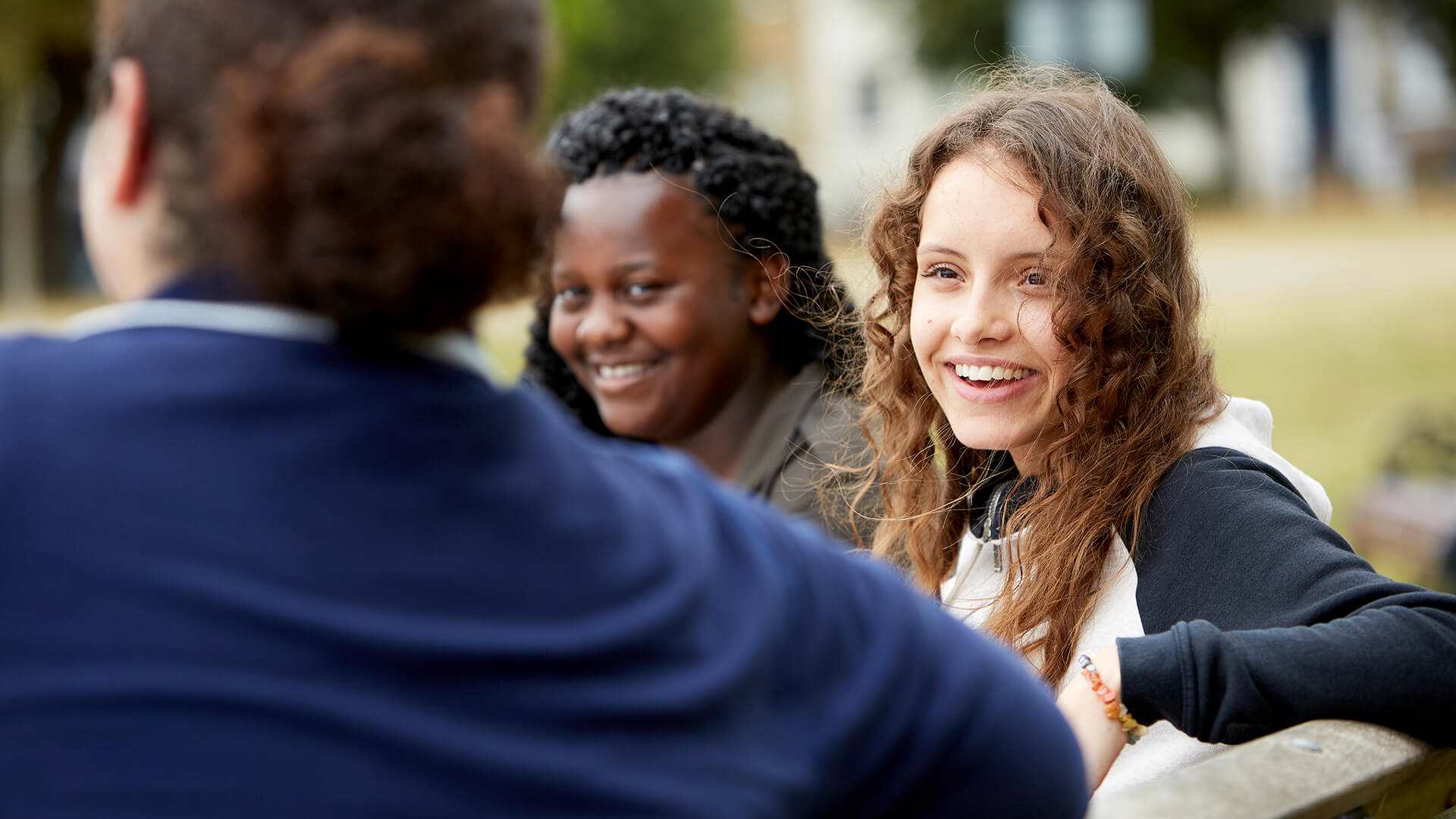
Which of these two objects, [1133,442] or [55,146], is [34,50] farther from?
[1133,442]

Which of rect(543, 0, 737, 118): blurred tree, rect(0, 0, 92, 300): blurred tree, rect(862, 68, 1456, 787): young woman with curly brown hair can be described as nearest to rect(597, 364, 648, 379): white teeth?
rect(862, 68, 1456, 787): young woman with curly brown hair

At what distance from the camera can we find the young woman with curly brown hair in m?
1.88

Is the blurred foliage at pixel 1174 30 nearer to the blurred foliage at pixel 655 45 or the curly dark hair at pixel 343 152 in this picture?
the blurred foliage at pixel 655 45

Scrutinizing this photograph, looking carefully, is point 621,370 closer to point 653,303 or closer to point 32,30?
point 653,303

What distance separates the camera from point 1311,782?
1659 millimetres

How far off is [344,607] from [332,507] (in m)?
0.07

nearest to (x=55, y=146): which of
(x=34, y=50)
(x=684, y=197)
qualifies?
(x=34, y=50)

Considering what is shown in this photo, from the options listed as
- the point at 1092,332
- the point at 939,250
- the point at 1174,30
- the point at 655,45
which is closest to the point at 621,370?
the point at 939,250

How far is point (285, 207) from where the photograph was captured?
1117 mm

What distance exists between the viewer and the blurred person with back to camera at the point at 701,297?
357 cm

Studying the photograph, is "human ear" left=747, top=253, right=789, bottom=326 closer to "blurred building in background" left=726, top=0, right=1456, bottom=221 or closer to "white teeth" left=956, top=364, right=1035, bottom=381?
"white teeth" left=956, top=364, right=1035, bottom=381

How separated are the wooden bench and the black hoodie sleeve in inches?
1.5

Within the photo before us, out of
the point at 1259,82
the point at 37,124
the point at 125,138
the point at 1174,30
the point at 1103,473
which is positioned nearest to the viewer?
the point at 125,138

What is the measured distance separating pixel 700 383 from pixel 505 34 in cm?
249
